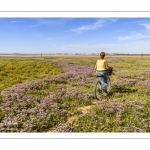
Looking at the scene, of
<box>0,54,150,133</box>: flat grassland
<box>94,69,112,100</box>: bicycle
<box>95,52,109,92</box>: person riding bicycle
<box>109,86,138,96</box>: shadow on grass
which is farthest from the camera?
<box>109,86,138,96</box>: shadow on grass

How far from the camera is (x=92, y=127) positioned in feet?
29.6

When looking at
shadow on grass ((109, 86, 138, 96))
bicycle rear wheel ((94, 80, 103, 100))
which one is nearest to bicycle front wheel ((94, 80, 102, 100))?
bicycle rear wheel ((94, 80, 103, 100))

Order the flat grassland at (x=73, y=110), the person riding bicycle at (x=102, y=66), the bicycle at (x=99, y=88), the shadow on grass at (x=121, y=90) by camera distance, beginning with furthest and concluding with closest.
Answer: the shadow on grass at (x=121, y=90) → the bicycle at (x=99, y=88) → the person riding bicycle at (x=102, y=66) → the flat grassland at (x=73, y=110)


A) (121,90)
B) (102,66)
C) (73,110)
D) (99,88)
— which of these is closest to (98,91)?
(99,88)

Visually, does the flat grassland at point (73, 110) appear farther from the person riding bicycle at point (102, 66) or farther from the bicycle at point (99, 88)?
the person riding bicycle at point (102, 66)

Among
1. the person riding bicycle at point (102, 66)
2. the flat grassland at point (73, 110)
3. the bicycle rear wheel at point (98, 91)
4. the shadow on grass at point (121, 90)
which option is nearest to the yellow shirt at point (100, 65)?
the person riding bicycle at point (102, 66)

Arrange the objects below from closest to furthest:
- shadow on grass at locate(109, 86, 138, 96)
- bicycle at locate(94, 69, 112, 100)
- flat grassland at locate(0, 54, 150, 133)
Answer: flat grassland at locate(0, 54, 150, 133), bicycle at locate(94, 69, 112, 100), shadow on grass at locate(109, 86, 138, 96)

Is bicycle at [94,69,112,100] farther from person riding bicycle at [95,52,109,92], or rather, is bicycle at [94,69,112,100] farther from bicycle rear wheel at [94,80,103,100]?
person riding bicycle at [95,52,109,92]

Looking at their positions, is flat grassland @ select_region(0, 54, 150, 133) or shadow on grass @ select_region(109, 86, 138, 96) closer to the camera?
flat grassland @ select_region(0, 54, 150, 133)

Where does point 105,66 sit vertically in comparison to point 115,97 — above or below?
above

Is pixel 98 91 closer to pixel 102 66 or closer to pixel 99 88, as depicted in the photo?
pixel 99 88

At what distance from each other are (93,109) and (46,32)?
7.50 metres
